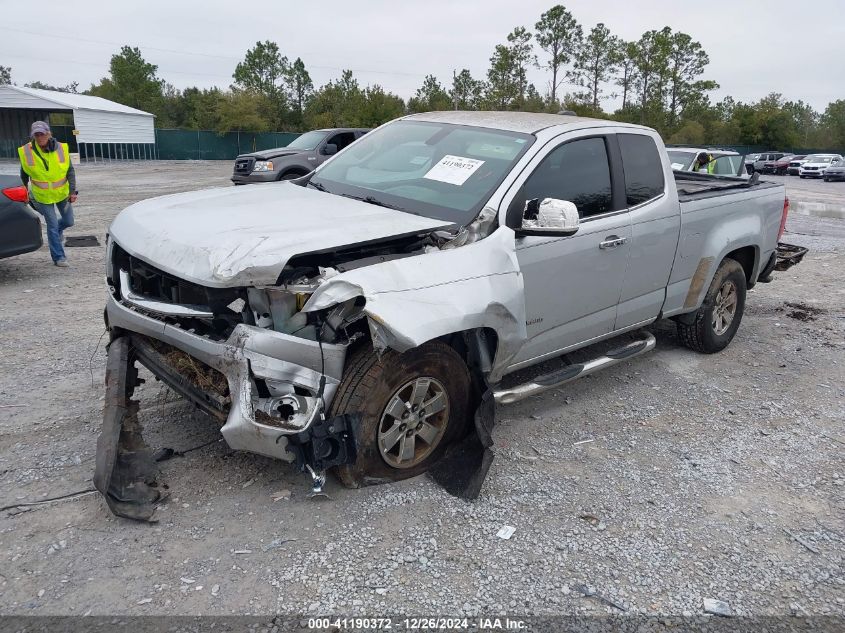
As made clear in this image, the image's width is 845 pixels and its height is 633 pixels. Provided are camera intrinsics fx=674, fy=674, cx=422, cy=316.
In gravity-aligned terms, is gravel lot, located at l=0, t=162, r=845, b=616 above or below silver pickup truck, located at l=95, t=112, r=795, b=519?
below

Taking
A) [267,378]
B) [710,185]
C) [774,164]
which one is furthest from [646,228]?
[774,164]

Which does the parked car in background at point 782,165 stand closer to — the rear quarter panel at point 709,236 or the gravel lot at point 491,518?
the rear quarter panel at point 709,236

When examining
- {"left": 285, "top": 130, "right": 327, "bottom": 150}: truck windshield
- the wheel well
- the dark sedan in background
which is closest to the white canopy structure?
{"left": 285, "top": 130, "right": 327, "bottom": 150}: truck windshield

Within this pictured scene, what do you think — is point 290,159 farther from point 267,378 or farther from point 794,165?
point 794,165

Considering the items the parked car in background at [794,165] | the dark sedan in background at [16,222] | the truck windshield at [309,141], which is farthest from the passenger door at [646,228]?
the parked car in background at [794,165]

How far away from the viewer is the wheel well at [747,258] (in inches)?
232

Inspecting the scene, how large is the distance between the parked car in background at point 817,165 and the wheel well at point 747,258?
3779cm

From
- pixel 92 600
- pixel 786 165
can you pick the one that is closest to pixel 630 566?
pixel 92 600

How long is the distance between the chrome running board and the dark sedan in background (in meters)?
5.97

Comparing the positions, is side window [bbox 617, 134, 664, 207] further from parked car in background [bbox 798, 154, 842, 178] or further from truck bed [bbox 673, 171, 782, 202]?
parked car in background [bbox 798, 154, 842, 178]

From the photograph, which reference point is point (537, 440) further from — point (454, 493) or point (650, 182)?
point (650, 182)

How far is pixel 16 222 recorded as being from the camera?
23.8 feet

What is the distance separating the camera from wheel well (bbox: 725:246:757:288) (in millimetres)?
5883

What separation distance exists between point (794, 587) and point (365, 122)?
1887 inches
